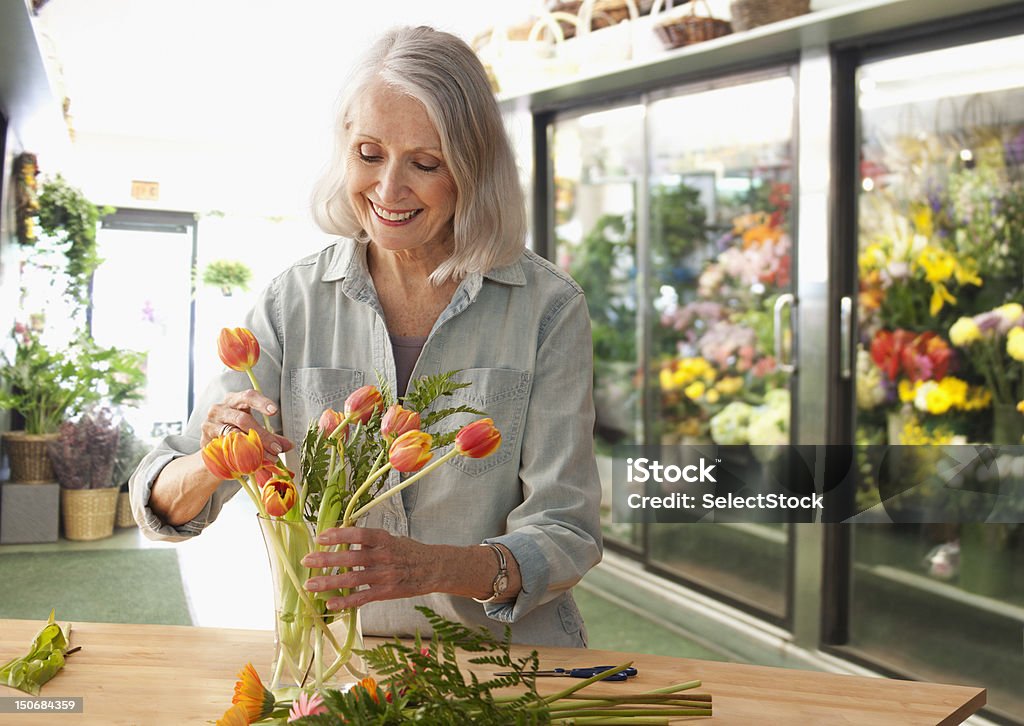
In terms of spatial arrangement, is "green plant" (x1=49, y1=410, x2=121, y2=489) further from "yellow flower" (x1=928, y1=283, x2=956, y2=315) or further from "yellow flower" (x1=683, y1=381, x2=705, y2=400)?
"yellow flower" (x1=928, y1=283, x2=956, y2=315)

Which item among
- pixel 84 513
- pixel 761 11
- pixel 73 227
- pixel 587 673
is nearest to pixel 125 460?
pixel 84 513

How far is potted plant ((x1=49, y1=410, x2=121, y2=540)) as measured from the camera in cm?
557

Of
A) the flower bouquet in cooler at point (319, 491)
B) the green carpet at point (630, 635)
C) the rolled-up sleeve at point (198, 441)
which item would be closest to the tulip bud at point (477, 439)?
the flower bouquet in cooler at point (319, 491)

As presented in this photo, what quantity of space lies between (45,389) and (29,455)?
1.25 ft

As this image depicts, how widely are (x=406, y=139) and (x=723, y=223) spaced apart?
307 cm

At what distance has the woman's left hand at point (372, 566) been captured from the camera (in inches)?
37.6

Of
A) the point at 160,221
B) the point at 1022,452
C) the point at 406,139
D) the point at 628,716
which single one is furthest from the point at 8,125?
the point at 628,716

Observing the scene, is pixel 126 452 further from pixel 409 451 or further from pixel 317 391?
pixel 409 451

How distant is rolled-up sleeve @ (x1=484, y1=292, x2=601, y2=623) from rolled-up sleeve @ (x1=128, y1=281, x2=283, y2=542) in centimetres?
39

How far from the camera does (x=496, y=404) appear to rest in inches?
57.7

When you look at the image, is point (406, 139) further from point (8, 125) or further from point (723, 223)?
point (8, 125)

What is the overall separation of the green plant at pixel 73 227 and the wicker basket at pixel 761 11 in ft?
13.7

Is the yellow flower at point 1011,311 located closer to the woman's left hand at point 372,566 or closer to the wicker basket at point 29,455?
the woman's left hand at point 372,566

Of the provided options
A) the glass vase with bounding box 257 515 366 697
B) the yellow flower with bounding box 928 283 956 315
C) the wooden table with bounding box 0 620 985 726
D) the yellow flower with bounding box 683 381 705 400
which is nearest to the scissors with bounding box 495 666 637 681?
the wooden table with bounding box 0 620 985 726
